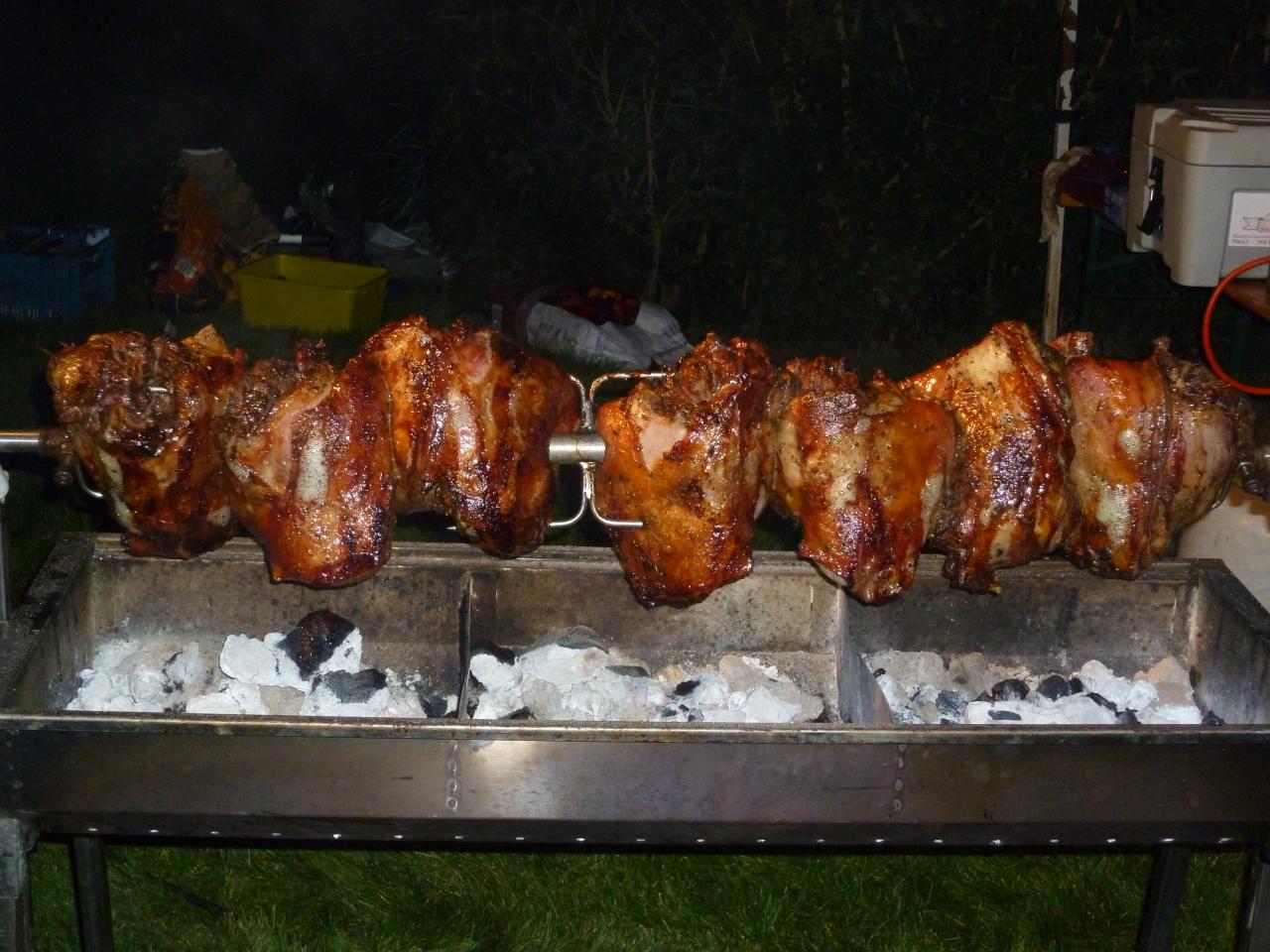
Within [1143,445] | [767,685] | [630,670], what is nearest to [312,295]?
[630,670]

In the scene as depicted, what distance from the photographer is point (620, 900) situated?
10.8 ft

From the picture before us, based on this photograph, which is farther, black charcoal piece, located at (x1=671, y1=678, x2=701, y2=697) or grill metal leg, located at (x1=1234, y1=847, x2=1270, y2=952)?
black charcoal piece, located at (x1=671, y1=678, x2=701, y2=697)

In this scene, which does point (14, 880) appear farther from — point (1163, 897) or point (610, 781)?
point (1163, 897)

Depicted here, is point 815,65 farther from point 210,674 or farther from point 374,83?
point 210,674

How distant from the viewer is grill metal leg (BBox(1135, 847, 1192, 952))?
277cm

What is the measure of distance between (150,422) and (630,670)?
4.11ft

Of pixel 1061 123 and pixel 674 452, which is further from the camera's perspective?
pixel 1061 123

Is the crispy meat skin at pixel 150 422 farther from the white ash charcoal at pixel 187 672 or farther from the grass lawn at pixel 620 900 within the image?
the grass lawn at pixel 620 900

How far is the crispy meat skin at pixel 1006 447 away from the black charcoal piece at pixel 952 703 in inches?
22.8

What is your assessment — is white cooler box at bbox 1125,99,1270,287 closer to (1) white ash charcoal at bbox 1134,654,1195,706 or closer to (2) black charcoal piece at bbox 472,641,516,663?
(1) white ash charcoal at bbox 1134,654,1195,706

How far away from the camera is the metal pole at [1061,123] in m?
5.89

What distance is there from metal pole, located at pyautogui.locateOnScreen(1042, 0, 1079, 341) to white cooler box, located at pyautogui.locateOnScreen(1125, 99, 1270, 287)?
4.03 feet

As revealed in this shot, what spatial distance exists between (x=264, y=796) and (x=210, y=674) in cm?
87

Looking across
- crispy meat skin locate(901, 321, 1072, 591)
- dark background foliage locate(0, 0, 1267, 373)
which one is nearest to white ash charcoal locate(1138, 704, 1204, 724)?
crispy meat skin locate(901, 321, 1072, 591)
